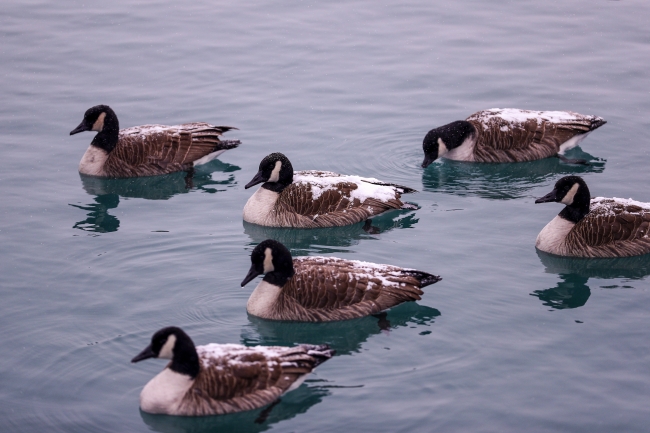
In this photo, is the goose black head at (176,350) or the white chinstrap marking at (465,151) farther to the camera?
the white chinstrap marking at (465,151)

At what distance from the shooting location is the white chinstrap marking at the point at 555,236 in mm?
17250

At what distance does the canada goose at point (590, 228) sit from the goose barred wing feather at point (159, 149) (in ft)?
24.3

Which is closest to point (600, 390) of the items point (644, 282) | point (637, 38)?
point (644, 282)

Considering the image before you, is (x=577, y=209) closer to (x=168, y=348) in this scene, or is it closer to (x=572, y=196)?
(x=572, y=196)

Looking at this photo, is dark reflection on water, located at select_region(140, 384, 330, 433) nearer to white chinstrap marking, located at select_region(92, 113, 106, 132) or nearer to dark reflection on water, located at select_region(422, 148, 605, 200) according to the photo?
dark reflection on water, located at select_region(422, 148, 605, 200)

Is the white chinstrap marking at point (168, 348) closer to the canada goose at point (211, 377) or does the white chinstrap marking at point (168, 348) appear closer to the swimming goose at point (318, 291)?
the canada goose at point (211, 377)

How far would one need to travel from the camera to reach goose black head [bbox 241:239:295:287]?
48.2 feet

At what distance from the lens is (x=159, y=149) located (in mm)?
20781

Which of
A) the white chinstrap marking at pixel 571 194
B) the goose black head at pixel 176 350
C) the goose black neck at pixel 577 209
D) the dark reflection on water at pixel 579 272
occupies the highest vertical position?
the white chinstrap marking at pixel 571 194

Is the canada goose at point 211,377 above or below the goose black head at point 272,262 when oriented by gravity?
below

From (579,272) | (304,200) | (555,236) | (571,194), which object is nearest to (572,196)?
(571,194)

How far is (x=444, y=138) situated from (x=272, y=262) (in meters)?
7.31

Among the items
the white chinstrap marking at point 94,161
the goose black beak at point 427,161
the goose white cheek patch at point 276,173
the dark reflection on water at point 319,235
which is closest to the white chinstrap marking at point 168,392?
the dark reflection on water at point 319,235

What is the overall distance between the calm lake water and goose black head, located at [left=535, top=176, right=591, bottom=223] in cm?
82
